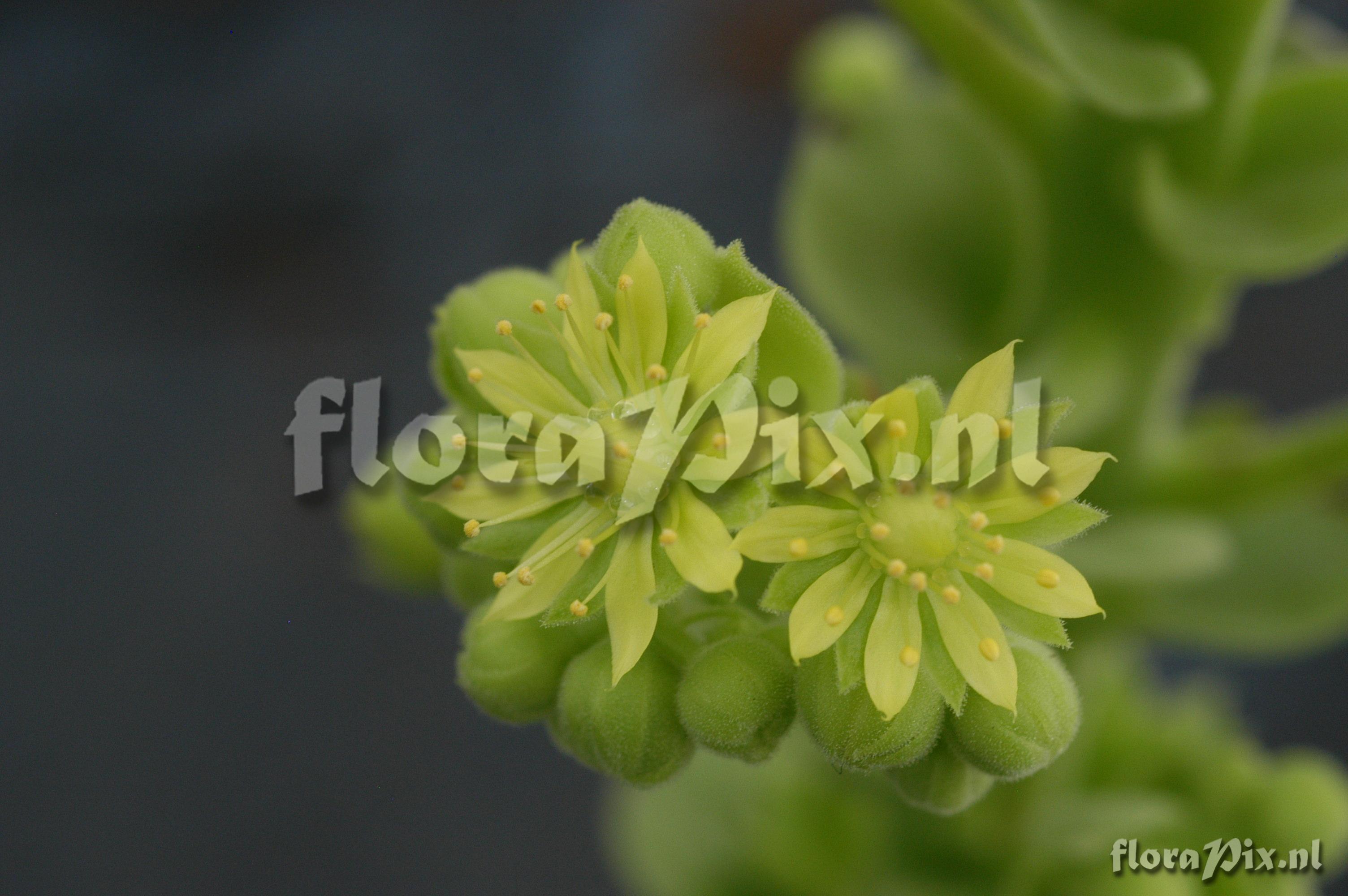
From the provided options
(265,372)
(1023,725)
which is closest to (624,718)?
(1023,725)

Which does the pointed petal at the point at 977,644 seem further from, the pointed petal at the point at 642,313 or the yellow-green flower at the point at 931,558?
the pointed petal at the point at 642,313

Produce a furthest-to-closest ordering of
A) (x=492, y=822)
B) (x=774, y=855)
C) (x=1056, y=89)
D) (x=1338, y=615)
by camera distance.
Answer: (x=492, y=822) < (x=774, y=855) < (x=1338, y=615) < (x=1056, y=89)

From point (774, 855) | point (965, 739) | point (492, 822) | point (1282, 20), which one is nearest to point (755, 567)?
point (965, 739)

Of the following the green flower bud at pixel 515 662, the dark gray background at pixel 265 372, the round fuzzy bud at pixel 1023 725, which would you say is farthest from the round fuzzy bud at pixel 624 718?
the dark gray background at pixel 265 372

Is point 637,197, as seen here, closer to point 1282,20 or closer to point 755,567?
point 755,567

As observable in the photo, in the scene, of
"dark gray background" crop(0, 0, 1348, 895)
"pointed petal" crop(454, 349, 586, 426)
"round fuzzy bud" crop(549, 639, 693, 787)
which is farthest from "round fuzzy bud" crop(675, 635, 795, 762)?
"dark gray background" crop(0, 0, 1348, 895)
